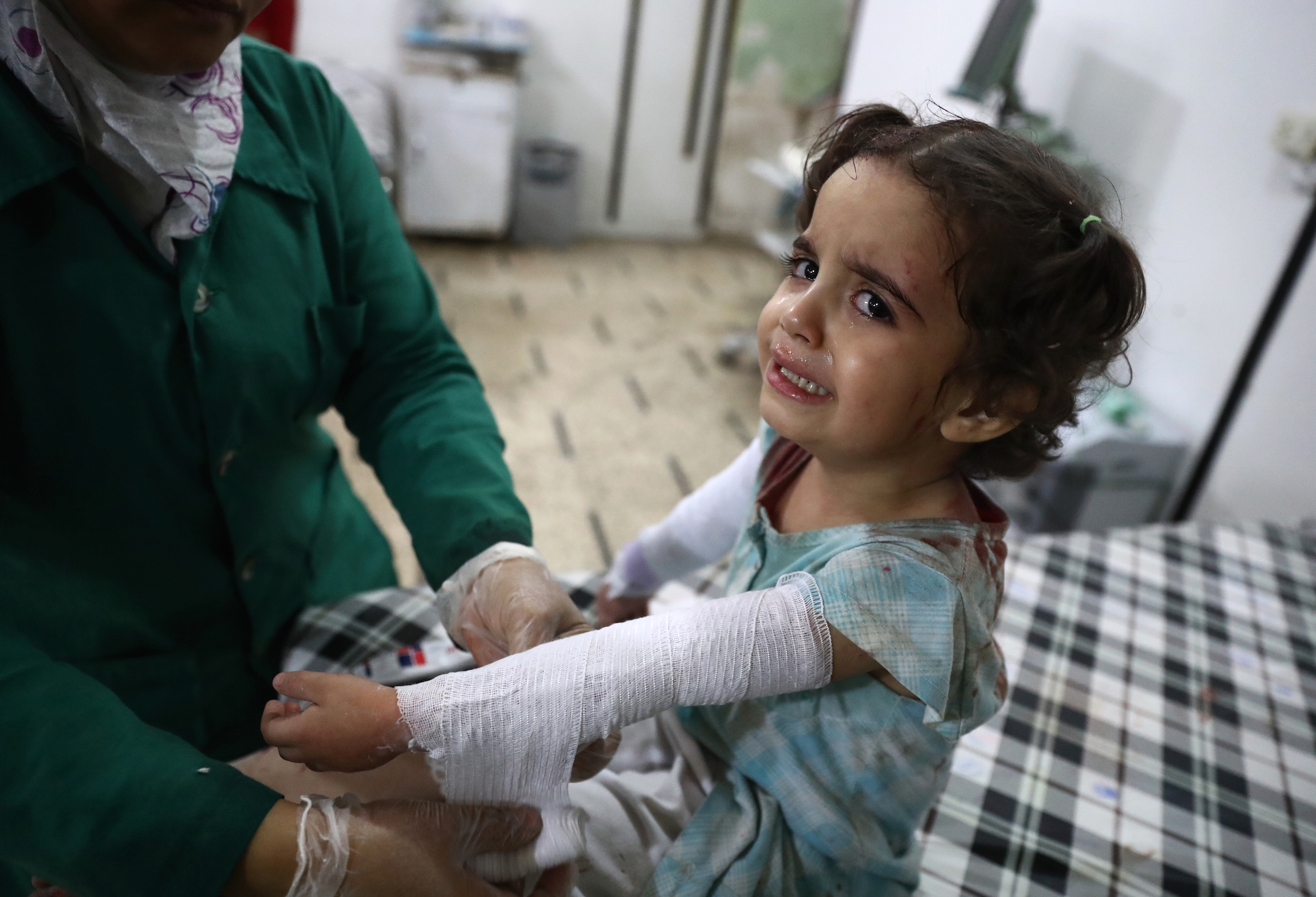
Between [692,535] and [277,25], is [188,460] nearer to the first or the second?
[692,535]

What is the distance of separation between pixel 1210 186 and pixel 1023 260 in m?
2.12

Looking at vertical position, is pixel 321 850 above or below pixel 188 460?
below

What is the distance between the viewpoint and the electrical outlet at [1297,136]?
2109 mm

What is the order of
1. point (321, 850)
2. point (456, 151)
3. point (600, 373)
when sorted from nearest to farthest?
point (321, 850)
point (600, 373)
point (456, 151)

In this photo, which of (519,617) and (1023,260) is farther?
(519,617)

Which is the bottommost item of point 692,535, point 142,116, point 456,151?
point 456,151

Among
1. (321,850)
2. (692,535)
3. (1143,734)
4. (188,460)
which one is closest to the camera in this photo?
(321,850)

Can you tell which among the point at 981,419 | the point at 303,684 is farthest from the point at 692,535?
the point at 303,684

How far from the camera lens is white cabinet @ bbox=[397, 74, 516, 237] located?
4141 millimetres

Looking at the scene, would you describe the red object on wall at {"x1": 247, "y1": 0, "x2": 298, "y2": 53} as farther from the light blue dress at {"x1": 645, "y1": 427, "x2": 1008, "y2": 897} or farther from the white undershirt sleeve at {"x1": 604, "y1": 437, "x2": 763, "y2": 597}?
the light blue dress at {"x1": 645, "y1": 427, "x2": 1008, "y2": 897}

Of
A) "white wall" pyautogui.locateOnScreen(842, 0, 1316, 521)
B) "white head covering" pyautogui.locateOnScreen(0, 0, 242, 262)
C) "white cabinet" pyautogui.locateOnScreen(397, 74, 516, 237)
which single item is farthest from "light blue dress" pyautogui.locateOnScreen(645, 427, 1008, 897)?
"white cabinet" pyautogui.locateOnScreen(397, 74, 516, 237)

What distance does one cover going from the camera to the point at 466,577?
96 cm

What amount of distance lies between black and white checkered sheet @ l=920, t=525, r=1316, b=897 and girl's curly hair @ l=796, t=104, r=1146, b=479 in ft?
2.05

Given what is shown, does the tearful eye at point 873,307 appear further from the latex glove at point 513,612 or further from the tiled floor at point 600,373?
the tiled floor at point 600,373
